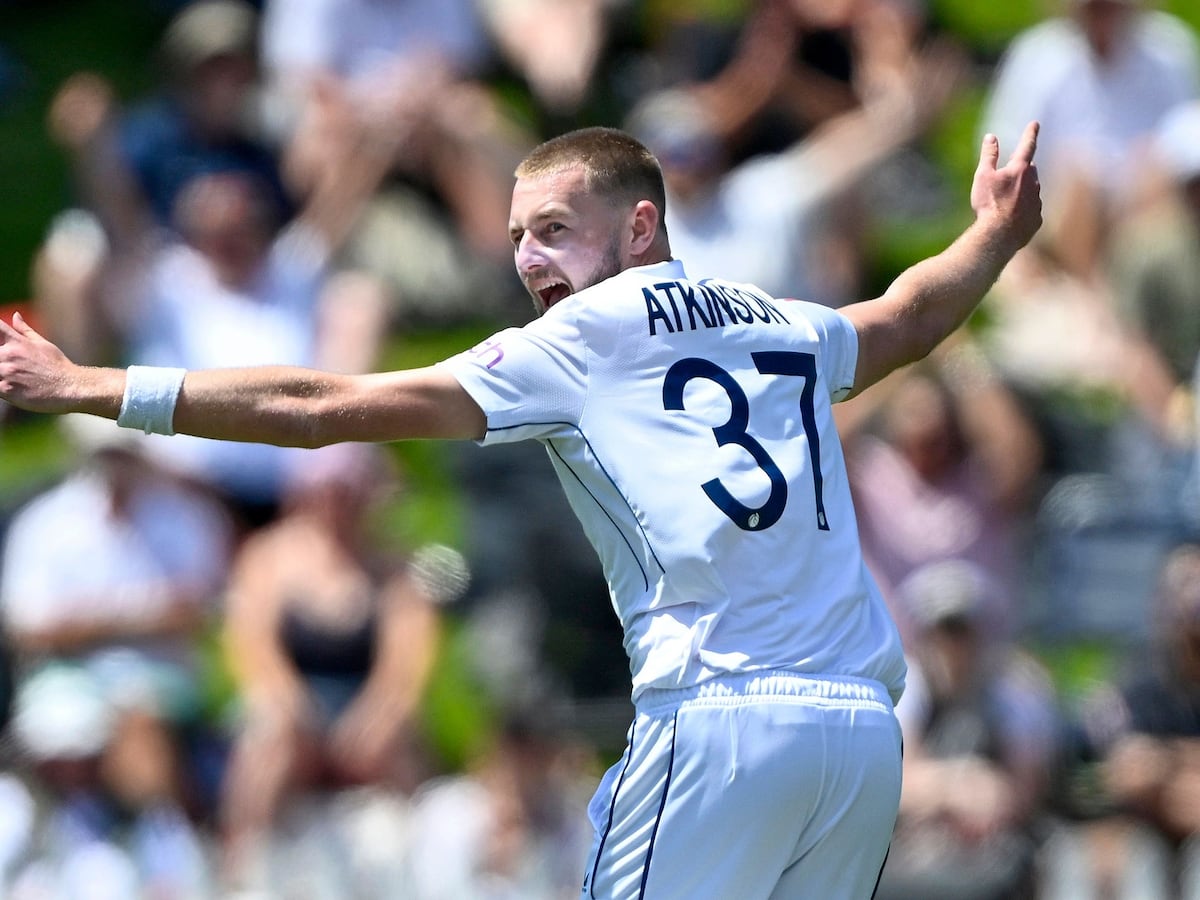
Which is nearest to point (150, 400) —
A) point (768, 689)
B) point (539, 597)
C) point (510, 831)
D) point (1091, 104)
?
point (768, 689)

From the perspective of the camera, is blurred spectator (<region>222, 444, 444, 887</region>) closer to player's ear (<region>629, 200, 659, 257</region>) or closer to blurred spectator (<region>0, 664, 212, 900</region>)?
blurred spectator (<region>0, 664, 212, 900</region>)

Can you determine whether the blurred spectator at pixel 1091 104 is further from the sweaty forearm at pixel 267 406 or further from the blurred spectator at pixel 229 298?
the sweaty forearm at pixel 267 406

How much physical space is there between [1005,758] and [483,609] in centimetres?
246

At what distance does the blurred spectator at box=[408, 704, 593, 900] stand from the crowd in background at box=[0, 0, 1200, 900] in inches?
0.7

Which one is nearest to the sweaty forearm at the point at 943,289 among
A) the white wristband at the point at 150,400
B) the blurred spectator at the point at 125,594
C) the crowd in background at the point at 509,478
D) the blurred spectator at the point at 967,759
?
the white wristband at the point at 150,400

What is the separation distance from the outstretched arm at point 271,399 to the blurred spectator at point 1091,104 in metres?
6.55

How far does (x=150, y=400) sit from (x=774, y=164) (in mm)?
6620

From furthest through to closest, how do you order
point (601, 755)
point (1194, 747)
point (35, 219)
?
point (35, 219) < point (601, 755) < point (1194, 747)

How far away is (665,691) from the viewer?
390cm

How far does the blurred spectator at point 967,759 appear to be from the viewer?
7.96m

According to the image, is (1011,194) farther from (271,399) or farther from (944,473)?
(944,473)

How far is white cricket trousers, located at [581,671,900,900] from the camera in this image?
12.4 feet

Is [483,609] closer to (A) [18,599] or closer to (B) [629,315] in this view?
(A) [18,599]

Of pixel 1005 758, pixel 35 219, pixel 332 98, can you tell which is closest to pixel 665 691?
pixel 1005 758
